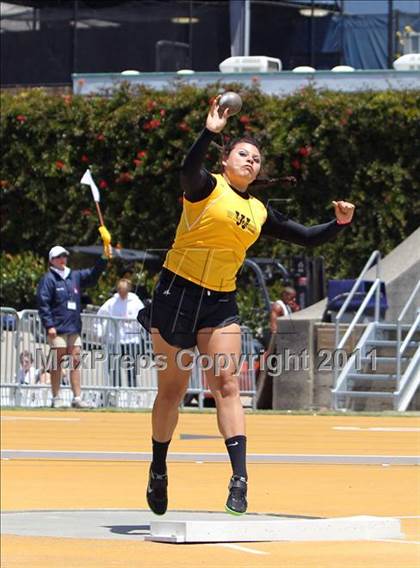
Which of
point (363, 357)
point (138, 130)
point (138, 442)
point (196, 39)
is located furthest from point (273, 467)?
point (196, 39)

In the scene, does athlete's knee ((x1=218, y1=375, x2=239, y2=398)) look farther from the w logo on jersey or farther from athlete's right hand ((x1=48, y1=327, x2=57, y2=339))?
athlete's right hand ((x1=48, y1=327, x2=57, y2=339))

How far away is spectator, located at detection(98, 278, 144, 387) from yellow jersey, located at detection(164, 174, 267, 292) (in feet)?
39.4

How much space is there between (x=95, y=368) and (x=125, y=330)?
738 millimetres

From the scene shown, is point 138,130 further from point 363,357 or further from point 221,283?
point 221,283

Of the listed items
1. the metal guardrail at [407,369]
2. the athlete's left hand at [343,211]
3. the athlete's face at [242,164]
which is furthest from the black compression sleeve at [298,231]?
the metal guardrail at [407,369]

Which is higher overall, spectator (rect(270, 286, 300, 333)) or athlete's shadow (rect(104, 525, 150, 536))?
athlete's shadow (rect(104, 525, 150, 536))

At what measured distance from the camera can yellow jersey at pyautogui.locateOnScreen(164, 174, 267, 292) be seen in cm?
798

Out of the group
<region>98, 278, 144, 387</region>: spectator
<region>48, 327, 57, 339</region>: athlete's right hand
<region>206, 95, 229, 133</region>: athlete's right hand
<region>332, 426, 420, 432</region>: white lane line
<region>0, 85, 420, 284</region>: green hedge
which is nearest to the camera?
<region>206, 95, 229, 133</region>: athlete's right hand

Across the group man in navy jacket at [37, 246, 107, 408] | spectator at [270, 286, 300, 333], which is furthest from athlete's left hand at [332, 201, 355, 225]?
spectator at [270, 286, 300, 333]

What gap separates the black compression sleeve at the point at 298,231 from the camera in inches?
330

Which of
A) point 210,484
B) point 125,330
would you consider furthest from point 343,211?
point 125,330

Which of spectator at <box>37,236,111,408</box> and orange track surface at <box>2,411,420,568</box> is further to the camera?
spectator at <box>37,236,111,408</box>

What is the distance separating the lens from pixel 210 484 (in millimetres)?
11219

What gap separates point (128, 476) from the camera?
11938mm
